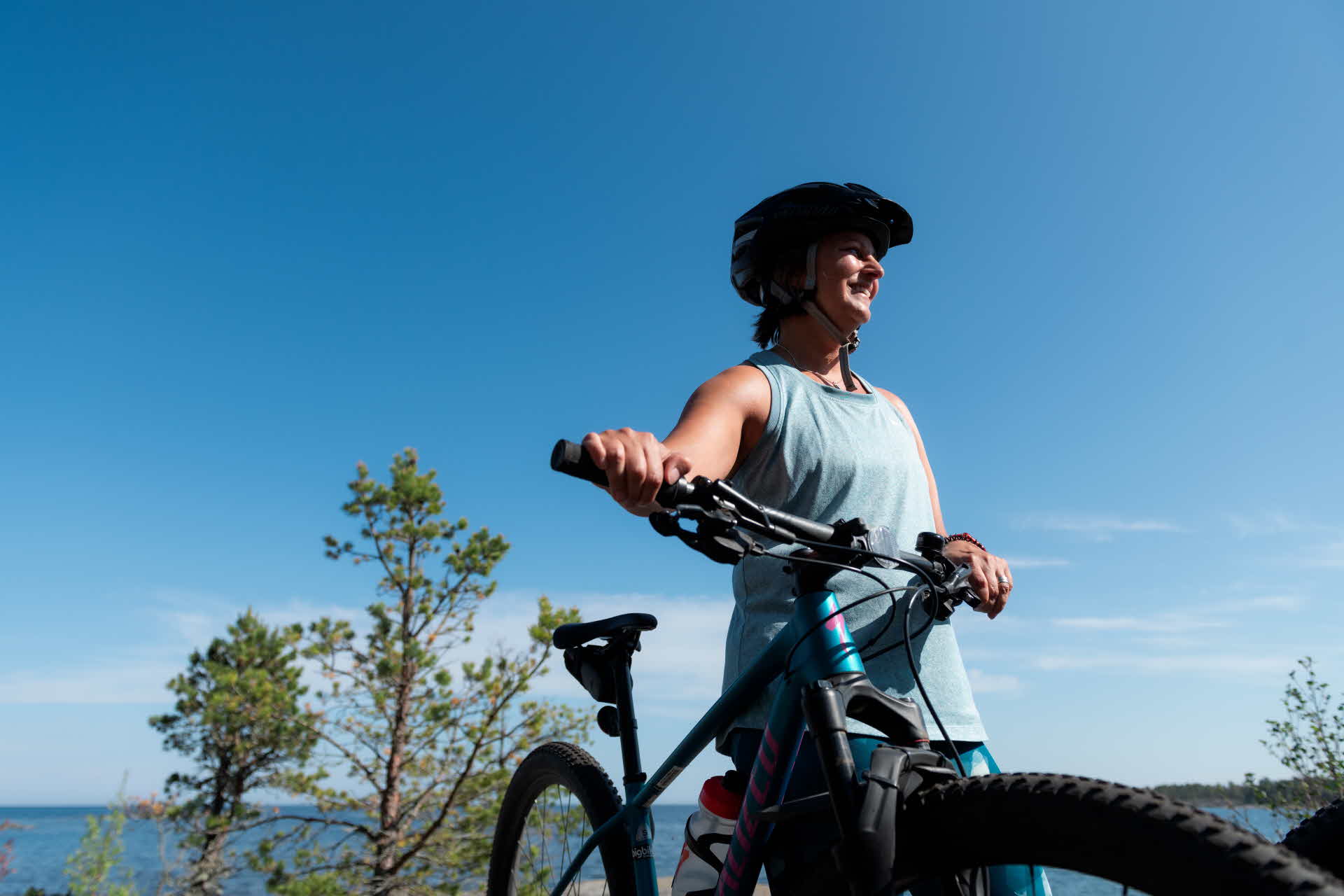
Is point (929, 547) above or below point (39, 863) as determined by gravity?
above

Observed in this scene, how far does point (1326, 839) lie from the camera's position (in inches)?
53.6

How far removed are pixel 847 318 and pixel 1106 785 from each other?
133 cm

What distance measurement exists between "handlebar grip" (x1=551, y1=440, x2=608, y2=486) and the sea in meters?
0.82

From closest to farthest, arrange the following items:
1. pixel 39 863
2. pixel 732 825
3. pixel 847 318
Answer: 1. pixel 732 825
2. pixel 847 318
3. pixel 39 863

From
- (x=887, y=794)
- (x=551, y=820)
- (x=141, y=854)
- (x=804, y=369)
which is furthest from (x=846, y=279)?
(x=141, y=854)

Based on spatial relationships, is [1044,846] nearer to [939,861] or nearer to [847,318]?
[939,861]

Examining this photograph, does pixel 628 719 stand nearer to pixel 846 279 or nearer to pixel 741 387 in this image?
pixel 741 387

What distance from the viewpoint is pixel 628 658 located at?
2.47 meters

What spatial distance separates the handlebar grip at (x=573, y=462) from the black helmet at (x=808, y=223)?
115 centimetres

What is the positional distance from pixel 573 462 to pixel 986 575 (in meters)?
0.88

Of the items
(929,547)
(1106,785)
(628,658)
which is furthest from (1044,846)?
(628,658)

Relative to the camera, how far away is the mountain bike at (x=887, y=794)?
0.85 m

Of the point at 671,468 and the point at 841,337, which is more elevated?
the point at 841,337

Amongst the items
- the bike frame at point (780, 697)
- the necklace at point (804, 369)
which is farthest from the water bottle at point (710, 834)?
the necklace at point (804, 369)
